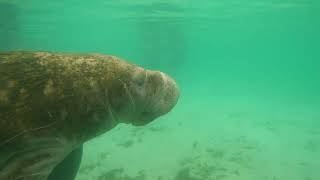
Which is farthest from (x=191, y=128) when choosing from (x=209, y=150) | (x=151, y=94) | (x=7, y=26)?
(x=7, y=26)

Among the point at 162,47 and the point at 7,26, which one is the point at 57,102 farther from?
the point at 162,47

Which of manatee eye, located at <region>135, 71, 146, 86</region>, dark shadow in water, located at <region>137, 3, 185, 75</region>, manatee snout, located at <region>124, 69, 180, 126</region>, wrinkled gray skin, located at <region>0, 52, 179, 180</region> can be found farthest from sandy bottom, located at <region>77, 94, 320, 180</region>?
dark shadow in water, located at <region>137, 3, 185, 75</region>

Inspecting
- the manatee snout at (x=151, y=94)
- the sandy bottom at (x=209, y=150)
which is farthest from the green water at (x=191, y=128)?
the manatee snout at (x=151, y=94)

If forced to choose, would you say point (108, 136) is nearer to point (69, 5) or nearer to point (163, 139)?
point (163, 139)

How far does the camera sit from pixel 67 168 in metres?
3.64

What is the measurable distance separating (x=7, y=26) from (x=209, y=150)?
2078 cm

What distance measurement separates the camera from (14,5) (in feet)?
88.8

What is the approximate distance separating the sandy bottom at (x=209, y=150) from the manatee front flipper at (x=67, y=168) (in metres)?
6.87

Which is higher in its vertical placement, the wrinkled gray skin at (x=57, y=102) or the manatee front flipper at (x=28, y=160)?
the wrinkled gray skin at (x=57, y=102)

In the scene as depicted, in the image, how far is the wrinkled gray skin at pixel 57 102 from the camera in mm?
2480

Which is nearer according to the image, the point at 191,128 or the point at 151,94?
the point at 151,94

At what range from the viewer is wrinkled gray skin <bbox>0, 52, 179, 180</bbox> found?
2.48m

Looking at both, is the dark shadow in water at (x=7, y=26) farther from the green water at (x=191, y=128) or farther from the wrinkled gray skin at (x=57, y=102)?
the wrinkled gray skin at (x=57, y=102)

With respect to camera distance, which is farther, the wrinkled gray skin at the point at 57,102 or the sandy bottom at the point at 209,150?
the sandy bottom at the point at 209,150
